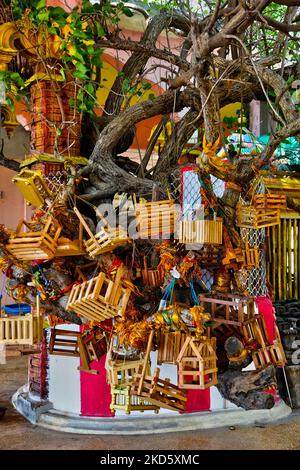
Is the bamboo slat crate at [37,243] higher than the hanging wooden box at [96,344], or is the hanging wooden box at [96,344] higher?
the bamboo slat crate at [37,243]

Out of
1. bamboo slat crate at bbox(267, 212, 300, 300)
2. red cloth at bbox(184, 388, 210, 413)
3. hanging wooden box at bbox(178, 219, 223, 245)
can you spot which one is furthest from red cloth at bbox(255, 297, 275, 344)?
hanging wooden box at bbox(178, 219, 223, 245)

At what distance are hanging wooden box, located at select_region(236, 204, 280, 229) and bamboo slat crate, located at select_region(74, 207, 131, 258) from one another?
125cm

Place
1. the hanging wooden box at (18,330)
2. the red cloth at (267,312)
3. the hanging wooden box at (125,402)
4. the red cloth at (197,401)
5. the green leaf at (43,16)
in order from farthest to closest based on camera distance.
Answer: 1. the red cloth at (267,312)
2. the red cloth at (197,401)
3. the green leaf at (43,16)
4. the hanging wooden box at (18,330)
5. the hanging wooden box at (125,402)

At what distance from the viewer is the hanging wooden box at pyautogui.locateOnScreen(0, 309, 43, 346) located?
23.1ft

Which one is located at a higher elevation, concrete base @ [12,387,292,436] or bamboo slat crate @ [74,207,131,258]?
bamboo slat crate @ [74,207,131,258]

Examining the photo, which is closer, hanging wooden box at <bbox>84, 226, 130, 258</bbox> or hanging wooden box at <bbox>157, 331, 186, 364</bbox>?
hanging wooden box at <bbox>84, 226, 130, 258</bbox>

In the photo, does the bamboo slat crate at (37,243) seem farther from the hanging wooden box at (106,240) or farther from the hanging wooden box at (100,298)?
the hanging wooden box at (100,298)

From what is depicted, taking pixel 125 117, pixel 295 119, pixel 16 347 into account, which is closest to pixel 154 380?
pixel 295 119

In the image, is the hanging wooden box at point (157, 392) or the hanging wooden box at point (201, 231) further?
the hanging wooden box at point (157, 392)

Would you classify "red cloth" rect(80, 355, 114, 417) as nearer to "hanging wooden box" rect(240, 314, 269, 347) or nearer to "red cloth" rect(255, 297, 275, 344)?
"red cloth" rect(255, 297, 275, 344)

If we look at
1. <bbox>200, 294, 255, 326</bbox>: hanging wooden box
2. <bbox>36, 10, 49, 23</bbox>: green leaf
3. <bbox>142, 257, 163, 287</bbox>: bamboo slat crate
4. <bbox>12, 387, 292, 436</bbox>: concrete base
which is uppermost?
<bbox>36, 10, 49, 23</bbox>: green leaf

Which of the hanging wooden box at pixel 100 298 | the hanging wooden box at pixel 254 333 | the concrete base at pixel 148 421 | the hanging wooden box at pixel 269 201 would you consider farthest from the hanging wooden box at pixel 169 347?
the concrete base at pixel 148 421

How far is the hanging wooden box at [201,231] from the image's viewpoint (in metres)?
6.16

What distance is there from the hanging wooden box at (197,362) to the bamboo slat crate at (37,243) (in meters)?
1.82
